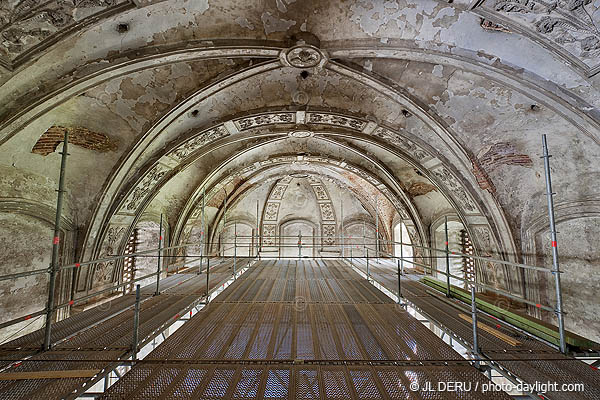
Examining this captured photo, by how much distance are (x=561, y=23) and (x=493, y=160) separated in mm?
3382

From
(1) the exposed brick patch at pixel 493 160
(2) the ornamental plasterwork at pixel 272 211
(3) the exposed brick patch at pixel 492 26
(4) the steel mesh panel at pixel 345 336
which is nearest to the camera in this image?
(4) the steel mesh panel at pixel 345 336

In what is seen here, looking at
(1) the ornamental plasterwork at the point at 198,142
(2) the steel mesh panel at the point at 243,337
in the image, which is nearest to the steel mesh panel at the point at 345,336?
(2) the steel mesh panel at the point at 243,337

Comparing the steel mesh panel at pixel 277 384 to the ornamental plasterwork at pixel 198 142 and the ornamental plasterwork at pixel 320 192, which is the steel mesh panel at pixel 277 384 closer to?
the ornamental plasterwork at pixel 198 142

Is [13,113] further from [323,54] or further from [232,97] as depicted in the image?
[323,54]

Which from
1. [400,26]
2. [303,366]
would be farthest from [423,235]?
[303,366]

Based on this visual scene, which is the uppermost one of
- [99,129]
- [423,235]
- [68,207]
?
[99,129]

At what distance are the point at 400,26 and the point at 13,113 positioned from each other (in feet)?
19.6

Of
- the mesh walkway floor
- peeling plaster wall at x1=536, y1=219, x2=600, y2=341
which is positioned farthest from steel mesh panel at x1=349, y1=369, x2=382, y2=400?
peeling plaster wall at x1=536, y1=219, x2=600, y2=341

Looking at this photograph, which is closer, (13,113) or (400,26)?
(13,113)

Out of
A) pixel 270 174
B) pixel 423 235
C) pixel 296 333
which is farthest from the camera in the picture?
pixel 270 174

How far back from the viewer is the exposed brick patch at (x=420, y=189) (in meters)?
9.70

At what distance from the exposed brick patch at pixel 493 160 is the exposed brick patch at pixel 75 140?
8394 mm

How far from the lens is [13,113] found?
4.11m

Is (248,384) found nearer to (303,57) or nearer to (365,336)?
(365,336)
